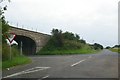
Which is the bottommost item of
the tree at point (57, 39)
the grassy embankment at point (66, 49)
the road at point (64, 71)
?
the road at point (64, 71)

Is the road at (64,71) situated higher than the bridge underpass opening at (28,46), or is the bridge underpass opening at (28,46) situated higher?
the bridge underpass opening at (28,46)

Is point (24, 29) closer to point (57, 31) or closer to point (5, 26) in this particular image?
point (57, 31)

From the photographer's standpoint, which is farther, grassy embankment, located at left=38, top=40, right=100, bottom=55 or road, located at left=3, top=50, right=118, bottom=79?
grassy embankment, located at left=38, top=40, right=100, bottom=55

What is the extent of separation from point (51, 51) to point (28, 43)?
8057 millimetres

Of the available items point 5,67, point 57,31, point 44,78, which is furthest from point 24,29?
point 44,78

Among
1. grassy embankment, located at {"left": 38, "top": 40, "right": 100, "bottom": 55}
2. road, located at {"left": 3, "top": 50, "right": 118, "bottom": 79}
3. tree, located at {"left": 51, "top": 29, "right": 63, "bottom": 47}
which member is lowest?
road, located at {"left": 3, "top": 50, "right": 118, "bottom": 79}

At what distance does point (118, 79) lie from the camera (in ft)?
52.7

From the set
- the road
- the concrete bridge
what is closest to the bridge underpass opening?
the concrete bridge

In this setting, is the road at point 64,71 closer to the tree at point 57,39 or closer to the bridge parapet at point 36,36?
the bridge parapet at point 36,36

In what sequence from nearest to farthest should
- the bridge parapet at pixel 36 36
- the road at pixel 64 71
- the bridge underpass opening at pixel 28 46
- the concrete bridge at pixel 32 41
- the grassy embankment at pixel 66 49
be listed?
the road at pixel 64 71
the bridge parapet at pixel 36 36
the concrete bridge at pixel 32 41
the grassy embankment at pixel 66 49
the bridge underpass opening at pixel 28 46

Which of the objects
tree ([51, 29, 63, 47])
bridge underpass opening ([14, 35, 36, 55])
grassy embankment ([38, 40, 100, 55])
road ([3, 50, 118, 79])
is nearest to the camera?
road ([3, 50, 118, 79])

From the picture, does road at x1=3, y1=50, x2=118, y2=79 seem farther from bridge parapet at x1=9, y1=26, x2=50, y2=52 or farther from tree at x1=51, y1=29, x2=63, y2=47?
tree at x1=51, y1=29, x2=63, y2=47

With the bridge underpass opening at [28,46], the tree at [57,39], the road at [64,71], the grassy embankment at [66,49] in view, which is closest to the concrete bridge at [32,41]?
the bridge underpass opening at [28,46]

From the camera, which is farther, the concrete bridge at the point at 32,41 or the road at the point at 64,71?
the concrete bridge at the point at 32,41
